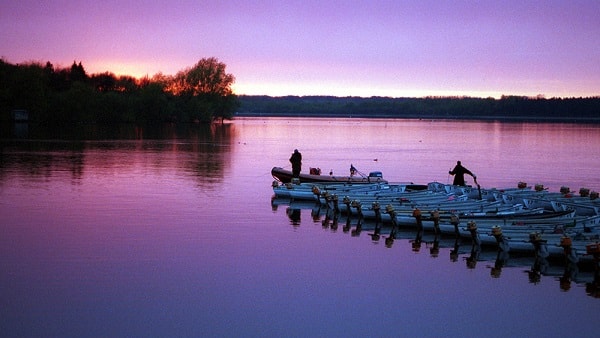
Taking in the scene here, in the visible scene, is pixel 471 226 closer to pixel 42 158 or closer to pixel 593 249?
pixel 593 249

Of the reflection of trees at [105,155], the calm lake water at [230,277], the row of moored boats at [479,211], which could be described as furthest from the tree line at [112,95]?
the row of moored boats at [479,211]

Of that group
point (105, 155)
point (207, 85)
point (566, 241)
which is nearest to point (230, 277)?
point (566, 241)

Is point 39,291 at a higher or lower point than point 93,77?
lower

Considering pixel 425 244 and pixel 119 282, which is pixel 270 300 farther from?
pixel 425 244

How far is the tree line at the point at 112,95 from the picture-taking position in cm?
10025

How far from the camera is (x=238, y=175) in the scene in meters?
47.2

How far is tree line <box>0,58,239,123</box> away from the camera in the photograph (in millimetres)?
100250

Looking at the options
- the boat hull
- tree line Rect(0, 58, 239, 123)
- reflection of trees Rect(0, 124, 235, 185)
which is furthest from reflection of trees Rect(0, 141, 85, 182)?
tree line Rect(0, 58, 239, 123)

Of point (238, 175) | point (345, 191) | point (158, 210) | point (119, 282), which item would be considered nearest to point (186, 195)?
point (158, 210)

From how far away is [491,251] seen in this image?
78.8ft

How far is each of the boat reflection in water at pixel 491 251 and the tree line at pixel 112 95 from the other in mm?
76890

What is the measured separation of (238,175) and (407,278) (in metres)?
26.7

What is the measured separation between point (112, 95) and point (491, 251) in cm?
10745

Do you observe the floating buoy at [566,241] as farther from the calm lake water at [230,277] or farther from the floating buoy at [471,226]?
the floating buoy at [471,226]
